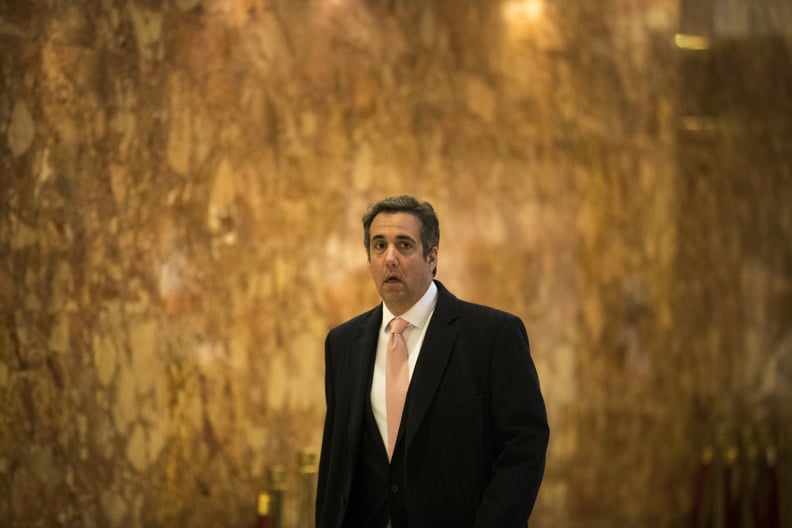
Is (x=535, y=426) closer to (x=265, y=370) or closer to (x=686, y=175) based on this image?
(x=265, y=370)

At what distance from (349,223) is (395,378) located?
7.17 feet

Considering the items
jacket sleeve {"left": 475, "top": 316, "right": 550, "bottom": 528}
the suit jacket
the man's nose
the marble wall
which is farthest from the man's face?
the marble wall

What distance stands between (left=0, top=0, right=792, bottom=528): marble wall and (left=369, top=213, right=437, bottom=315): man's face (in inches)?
75.2

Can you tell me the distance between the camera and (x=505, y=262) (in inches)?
216

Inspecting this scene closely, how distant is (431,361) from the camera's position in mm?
2859

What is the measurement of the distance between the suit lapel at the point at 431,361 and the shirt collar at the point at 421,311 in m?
0.03

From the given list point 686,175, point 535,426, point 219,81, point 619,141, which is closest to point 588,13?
point 619,141

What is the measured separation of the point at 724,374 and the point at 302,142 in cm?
311

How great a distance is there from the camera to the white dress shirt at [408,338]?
9.56 feet

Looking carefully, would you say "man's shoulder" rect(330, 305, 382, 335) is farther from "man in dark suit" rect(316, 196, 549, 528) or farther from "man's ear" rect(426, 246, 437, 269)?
"man's ear" rect(426, 246, 437, 269)

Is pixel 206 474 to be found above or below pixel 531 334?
below

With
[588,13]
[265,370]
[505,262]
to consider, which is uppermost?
[588,13]

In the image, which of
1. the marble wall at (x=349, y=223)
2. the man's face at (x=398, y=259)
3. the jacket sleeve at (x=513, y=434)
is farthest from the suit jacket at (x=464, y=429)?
the marble wall at (x=349, y=223)

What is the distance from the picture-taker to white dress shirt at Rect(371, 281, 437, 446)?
9.56 feet
